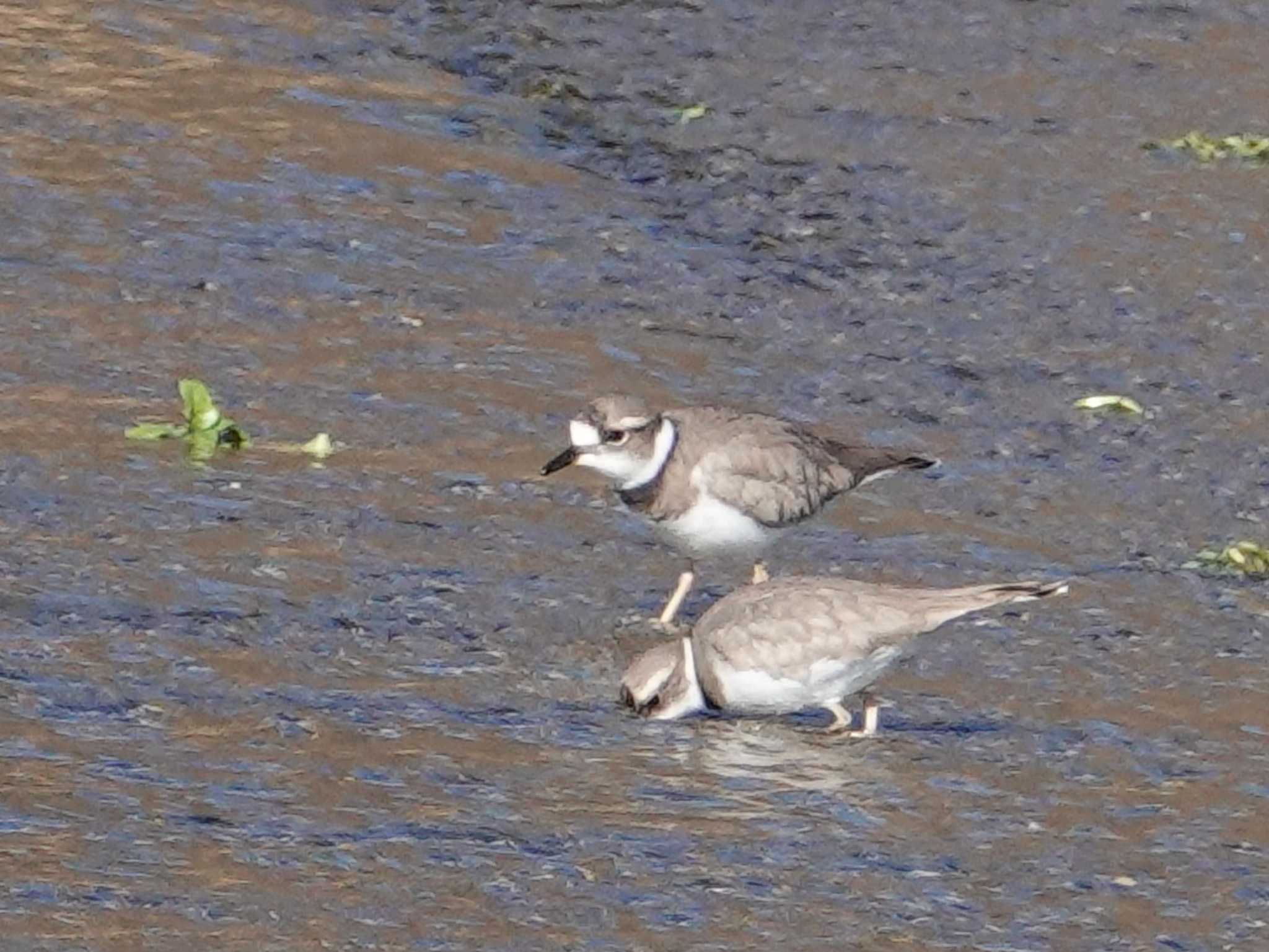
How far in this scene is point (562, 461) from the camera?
28.7 ft

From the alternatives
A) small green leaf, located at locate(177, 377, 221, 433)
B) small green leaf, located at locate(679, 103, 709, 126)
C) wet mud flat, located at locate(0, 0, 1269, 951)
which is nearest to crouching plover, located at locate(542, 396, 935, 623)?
wet mud flat, located at locate(0, 0, 1269, 951)

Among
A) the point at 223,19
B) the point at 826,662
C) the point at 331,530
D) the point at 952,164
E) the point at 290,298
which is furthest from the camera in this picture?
the point at 223,19

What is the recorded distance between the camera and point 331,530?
902cm

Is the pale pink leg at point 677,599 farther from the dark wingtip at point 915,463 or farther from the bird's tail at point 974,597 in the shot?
the bird's tail at point 974,597

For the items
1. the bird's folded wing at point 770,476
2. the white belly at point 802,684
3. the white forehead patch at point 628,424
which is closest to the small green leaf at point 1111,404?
the bird's folded wing at point 770,476

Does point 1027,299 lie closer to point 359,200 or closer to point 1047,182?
point 1047,182

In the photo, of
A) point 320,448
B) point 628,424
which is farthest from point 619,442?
point 320,448

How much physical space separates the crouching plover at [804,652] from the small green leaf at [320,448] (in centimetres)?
203

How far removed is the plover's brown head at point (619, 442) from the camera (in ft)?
28.7

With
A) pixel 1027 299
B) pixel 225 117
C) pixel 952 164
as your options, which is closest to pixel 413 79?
pixel 225 117

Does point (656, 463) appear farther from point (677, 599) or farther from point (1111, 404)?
point (1111, 404)

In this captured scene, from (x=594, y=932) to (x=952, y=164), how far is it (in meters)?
7.14

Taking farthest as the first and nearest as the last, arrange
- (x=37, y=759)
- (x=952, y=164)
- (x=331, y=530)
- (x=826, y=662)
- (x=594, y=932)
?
(x=952, y=164)
(x=331, y=530)
(x=826, y=662)
(x=37, y=759)
(x=594, y=932)

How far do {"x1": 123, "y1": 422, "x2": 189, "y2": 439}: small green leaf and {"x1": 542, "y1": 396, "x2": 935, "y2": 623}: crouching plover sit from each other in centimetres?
141
